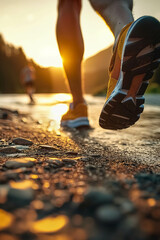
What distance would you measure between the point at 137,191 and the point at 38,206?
0.84 ft

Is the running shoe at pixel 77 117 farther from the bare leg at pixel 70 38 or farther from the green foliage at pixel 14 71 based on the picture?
the green foliage at pixel 14 71

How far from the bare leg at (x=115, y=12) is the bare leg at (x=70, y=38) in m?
0.44

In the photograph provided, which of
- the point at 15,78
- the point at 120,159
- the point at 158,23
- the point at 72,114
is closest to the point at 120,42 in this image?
the point at 158,23

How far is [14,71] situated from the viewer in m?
46.3

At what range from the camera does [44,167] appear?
696 mm

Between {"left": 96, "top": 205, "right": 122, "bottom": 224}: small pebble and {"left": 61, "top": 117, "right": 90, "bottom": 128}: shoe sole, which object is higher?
{"left": 96, "top": 205, "right": 122, "bottom": 224}: small pebble

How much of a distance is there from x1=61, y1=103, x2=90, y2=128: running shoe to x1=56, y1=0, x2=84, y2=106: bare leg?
0.74 feet

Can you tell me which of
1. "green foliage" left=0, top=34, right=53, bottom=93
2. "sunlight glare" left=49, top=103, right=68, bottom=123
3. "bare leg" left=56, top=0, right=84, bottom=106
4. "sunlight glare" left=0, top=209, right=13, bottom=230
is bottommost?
"green foliage" left=0, top=34, right=53, bottom=93

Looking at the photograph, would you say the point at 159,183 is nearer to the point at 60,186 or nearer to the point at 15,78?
the point at 60,186

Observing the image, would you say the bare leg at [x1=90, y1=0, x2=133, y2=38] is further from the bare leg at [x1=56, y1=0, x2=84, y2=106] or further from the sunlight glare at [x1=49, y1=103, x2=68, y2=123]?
the sunlight glare at [x1=49, y1=103, x2=68, y2=123]

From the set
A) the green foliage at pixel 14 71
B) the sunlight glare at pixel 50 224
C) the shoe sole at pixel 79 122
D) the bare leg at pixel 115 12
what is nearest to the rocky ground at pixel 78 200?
the sunlight glare at pixel 50 224

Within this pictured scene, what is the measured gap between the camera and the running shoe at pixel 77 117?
183 cm

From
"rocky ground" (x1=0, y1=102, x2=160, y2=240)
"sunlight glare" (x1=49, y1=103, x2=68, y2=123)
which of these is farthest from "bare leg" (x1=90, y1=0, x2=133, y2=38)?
"sunlight glare" (x1=49, y1=103, x2=68, y2=123)

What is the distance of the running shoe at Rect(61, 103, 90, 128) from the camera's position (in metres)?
1.83
